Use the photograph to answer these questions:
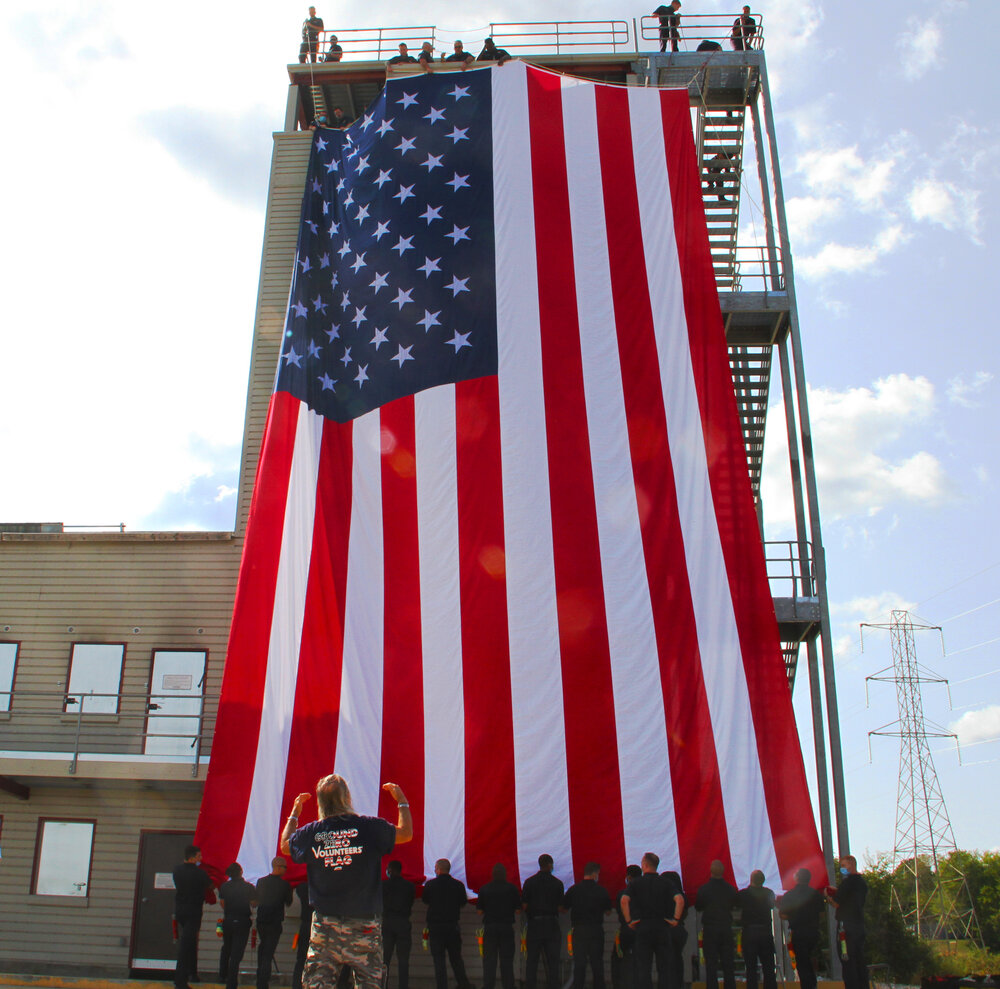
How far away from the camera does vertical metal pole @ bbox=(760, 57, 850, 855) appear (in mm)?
13172

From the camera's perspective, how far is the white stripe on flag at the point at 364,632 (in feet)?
37.9

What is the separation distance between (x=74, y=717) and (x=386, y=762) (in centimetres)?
685

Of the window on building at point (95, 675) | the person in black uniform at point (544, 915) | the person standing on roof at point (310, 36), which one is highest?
the person standing on roof at point (310, 36)

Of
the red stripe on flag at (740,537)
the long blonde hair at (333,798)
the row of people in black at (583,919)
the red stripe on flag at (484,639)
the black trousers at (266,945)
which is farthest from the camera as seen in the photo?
the red stripe on flag at (484,639)

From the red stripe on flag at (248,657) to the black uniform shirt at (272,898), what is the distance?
3.02 feet

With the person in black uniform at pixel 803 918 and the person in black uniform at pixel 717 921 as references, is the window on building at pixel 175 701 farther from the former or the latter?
the person in black uniform at pixel 803 918

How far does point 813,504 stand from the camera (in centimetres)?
1453

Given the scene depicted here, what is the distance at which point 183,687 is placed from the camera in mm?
15141

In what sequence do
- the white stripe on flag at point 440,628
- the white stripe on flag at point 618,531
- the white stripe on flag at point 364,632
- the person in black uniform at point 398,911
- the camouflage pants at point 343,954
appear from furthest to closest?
the white stripe on flag at point 364,632 → the white stripe on flag at point 440,628 → the white stripe on flag at point 618,531 → the person in black uniform at point 398,911 → the camouflage pants at point 343,954

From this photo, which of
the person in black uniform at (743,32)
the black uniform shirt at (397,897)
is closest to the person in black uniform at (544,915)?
the black uniform shirt at (397,897)

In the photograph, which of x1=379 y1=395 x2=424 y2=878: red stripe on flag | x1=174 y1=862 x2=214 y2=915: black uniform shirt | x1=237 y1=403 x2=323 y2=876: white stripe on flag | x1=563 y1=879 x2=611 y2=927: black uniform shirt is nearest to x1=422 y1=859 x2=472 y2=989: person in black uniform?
x1=379 y1=395 x2=424 y2=878: red stripe on flag

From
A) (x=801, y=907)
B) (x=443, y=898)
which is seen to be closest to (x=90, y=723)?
(x=443, y=898)

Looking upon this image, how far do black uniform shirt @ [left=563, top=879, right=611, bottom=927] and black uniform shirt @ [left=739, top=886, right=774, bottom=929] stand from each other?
1509 millimetres

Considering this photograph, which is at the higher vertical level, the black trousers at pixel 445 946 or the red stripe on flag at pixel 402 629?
the red stripe on flag at pixel 402 629
